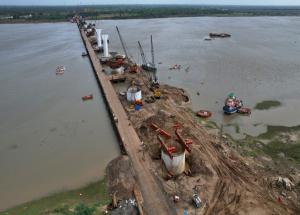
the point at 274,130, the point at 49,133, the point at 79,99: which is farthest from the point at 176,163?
the point at 79,99

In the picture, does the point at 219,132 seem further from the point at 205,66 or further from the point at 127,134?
the point at 205,66

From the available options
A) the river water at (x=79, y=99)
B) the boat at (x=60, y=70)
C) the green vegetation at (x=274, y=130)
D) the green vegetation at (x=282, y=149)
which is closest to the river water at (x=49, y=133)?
the river water at (x=79, y=99)

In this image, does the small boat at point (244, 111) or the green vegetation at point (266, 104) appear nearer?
the small boat at point (244, 111)

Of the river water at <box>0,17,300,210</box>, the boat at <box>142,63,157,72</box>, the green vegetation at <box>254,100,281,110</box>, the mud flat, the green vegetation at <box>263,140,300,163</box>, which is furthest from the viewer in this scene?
the boat at <box>142,63,157,72</box>

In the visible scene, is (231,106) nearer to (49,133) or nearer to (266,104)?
(266,104)

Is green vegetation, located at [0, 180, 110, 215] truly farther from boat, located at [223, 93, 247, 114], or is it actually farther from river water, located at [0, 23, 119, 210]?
boat, located at [223, 93, 247, 114]

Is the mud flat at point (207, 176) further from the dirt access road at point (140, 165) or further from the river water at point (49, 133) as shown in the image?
the river water at point (49, 133)

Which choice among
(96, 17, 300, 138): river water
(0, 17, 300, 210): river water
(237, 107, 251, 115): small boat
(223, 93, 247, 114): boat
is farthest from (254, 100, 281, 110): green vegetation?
(223, 93, 247, 114): boat
